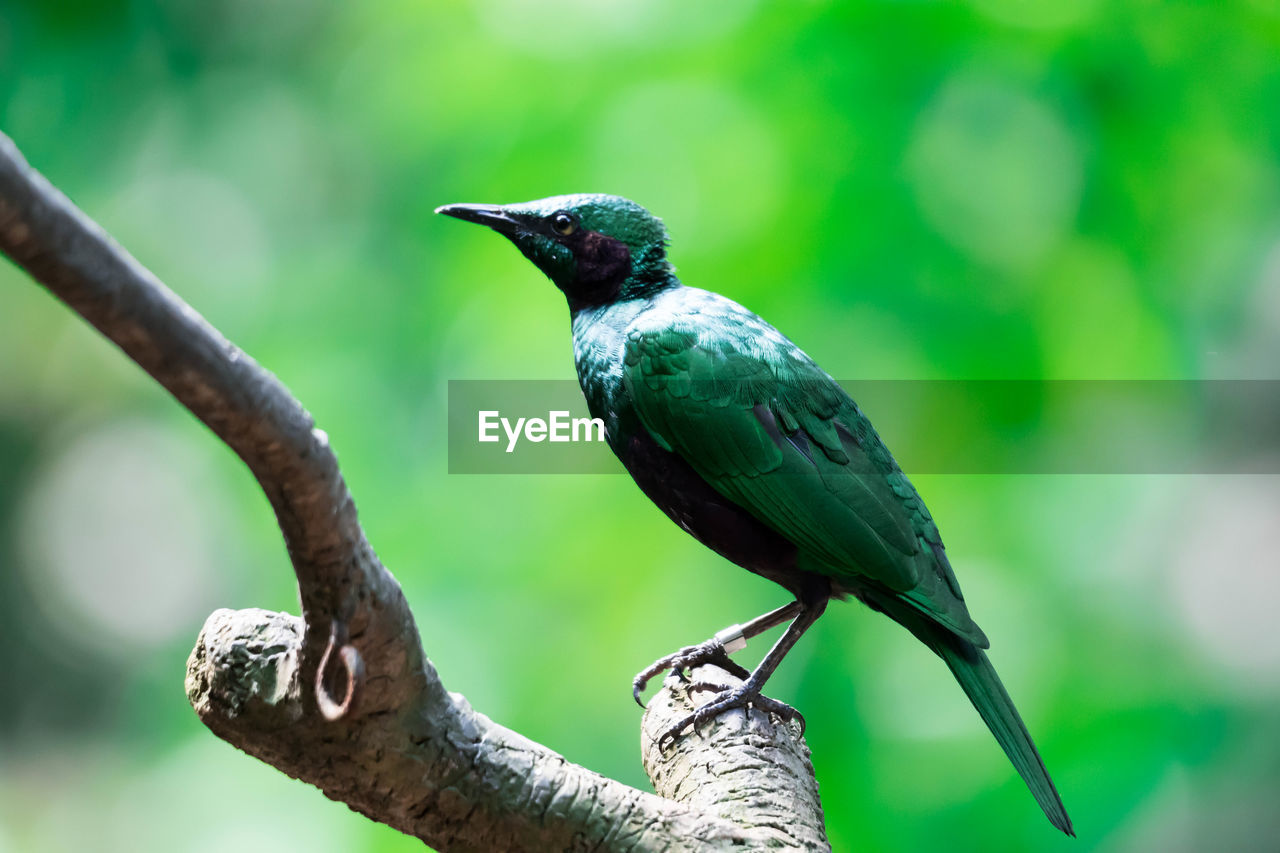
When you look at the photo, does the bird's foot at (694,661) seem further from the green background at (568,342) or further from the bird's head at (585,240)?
the green background at (568,342)

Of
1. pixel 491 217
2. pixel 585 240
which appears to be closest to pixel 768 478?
pixel 585 240

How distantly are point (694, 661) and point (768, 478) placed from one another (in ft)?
1.59

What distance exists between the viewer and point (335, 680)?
1.48 metres

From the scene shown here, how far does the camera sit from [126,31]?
13.5 ft

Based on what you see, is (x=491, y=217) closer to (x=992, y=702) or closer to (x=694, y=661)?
(x=694, y=661)

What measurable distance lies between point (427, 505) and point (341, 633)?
247cm

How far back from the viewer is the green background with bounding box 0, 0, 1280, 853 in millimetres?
3633

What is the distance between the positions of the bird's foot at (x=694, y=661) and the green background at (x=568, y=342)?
3.74ft

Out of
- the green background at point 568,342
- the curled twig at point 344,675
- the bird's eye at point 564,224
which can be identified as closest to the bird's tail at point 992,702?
the bird's eye at point 564,224

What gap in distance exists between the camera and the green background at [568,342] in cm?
363

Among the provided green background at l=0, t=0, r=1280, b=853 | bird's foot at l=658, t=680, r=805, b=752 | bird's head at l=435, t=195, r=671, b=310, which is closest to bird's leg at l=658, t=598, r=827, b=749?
bird's foot at l=658, t=680, r=805, b=752

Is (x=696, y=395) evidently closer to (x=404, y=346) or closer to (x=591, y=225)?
(x=591, y=225)

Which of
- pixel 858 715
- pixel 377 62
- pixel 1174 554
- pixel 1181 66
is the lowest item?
pixel 858 715

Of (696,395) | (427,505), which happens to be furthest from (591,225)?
(427,505)
